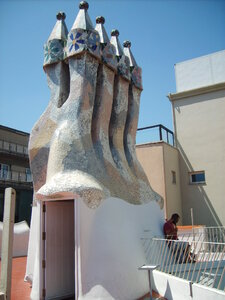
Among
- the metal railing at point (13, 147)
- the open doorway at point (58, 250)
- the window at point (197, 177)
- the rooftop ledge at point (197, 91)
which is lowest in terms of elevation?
the open doorway at point (58, 250)

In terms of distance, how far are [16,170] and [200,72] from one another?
17.3m

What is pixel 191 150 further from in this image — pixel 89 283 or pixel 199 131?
pixel 89 283

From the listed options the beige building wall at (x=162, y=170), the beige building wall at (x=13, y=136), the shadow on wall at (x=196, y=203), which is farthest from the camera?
the beige building wall at (x=13, y=136)

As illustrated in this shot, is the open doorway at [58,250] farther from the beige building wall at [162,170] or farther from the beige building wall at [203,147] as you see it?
the beige building wall at [203,147]

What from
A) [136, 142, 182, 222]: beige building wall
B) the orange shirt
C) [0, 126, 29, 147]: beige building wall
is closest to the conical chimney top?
the orange shirt

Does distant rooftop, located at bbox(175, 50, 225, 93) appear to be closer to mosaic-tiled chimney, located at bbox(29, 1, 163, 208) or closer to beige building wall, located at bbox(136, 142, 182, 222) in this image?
beige building wall, located at bbox(136, 142, 182, 222)

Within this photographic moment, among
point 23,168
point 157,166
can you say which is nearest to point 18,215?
point 23,168

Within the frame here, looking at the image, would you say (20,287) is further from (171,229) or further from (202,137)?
(202,137)

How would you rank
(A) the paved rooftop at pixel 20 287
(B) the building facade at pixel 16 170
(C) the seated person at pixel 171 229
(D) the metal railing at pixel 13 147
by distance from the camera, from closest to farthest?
(A) the paved rooftop at pixel 20 287 → (C) the seated person at pixel 171 229 → (B) the building facade at pixel 16 170 → (D) the metal railing at pixel 13 147

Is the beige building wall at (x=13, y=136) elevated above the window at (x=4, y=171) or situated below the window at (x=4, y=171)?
above

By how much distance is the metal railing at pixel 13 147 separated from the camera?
2594cm

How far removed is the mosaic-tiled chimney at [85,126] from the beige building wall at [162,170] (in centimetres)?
605

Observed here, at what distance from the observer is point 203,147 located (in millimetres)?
17328

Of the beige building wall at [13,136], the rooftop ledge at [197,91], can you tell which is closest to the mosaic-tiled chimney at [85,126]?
the rooftop ledge at [197,91]
